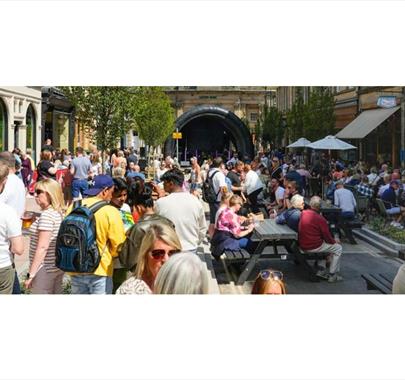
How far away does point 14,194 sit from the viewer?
7.03 metres

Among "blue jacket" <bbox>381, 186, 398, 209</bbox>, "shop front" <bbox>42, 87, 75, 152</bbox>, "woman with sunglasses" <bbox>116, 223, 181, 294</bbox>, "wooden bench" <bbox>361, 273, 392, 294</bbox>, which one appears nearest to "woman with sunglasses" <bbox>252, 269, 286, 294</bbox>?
"woman with sunglasses" <bbox>116, 223, 181, 294</bbox>

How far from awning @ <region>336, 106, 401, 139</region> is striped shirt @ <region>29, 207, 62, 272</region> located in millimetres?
15603

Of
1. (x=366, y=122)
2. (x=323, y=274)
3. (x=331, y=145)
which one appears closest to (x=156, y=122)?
(x=366, y=122)

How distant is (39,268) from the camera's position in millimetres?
5852

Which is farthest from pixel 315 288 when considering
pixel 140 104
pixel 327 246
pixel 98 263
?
pixel 140 104

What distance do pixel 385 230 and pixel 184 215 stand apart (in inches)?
273

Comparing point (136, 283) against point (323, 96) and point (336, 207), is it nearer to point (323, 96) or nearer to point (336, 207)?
point (336, 207)

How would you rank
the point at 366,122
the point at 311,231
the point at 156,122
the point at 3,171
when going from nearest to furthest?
the point at 3,171 → the point at 311,231 → the point at 366,122 → the point at 156,122

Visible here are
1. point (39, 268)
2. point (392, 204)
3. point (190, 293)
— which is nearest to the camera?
point (190, 293)

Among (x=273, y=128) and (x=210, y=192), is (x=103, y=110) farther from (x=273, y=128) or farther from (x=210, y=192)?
(x=273, y=128)

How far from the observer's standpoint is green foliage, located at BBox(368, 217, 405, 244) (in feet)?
37.9

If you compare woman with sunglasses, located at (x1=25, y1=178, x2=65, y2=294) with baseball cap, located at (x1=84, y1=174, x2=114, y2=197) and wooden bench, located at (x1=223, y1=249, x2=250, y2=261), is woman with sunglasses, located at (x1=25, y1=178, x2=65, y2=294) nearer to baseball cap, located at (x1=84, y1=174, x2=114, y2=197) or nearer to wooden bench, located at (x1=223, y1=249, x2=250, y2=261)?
baseball cap, located at (x1=84, y1=174, x2=114, y2=197)

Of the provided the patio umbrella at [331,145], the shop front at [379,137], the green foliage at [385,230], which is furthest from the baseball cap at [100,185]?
the shop front at [379,137]

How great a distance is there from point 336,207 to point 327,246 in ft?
9.48
